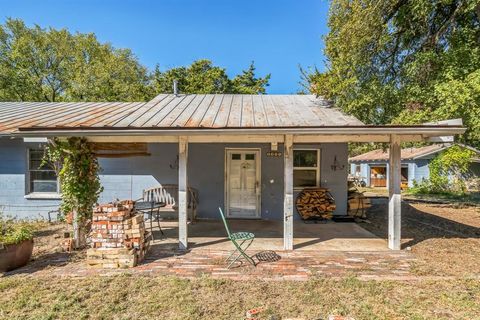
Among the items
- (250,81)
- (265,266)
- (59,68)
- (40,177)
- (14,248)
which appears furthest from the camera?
(250,81)

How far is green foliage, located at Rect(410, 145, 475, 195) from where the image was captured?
688 inches

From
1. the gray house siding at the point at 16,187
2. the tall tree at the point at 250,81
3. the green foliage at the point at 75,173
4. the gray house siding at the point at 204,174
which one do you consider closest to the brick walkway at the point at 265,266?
the green foliage at the point at 75,173

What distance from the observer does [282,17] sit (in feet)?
44.6

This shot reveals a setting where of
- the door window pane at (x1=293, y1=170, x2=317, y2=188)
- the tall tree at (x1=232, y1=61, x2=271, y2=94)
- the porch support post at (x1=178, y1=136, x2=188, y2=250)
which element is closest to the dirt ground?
the door window pane at (x1=293, y1=170, x2=317, y2=188)

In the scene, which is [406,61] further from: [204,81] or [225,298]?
[204,81]

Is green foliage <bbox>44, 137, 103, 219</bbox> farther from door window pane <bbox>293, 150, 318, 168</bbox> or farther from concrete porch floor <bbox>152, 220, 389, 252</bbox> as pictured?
door window pane <bbox>293, 150, 318, 168</bbox>

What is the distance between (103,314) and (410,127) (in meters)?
5.61

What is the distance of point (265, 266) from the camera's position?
476 centimetres

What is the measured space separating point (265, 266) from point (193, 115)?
12.4ft

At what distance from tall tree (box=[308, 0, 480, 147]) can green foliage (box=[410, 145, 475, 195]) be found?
9.63 metres

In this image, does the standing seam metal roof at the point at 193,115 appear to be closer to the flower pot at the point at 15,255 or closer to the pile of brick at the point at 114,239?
the pile of brick at the point at 114,239

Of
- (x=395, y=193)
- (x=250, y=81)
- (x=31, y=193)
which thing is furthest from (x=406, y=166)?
(x=31, y=193)

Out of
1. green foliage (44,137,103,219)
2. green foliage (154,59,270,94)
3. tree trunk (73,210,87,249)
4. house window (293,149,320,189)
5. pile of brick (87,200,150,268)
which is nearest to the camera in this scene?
pile of brick (87,200,150,268)

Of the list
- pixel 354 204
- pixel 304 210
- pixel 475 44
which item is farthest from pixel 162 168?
pixel 475 44
